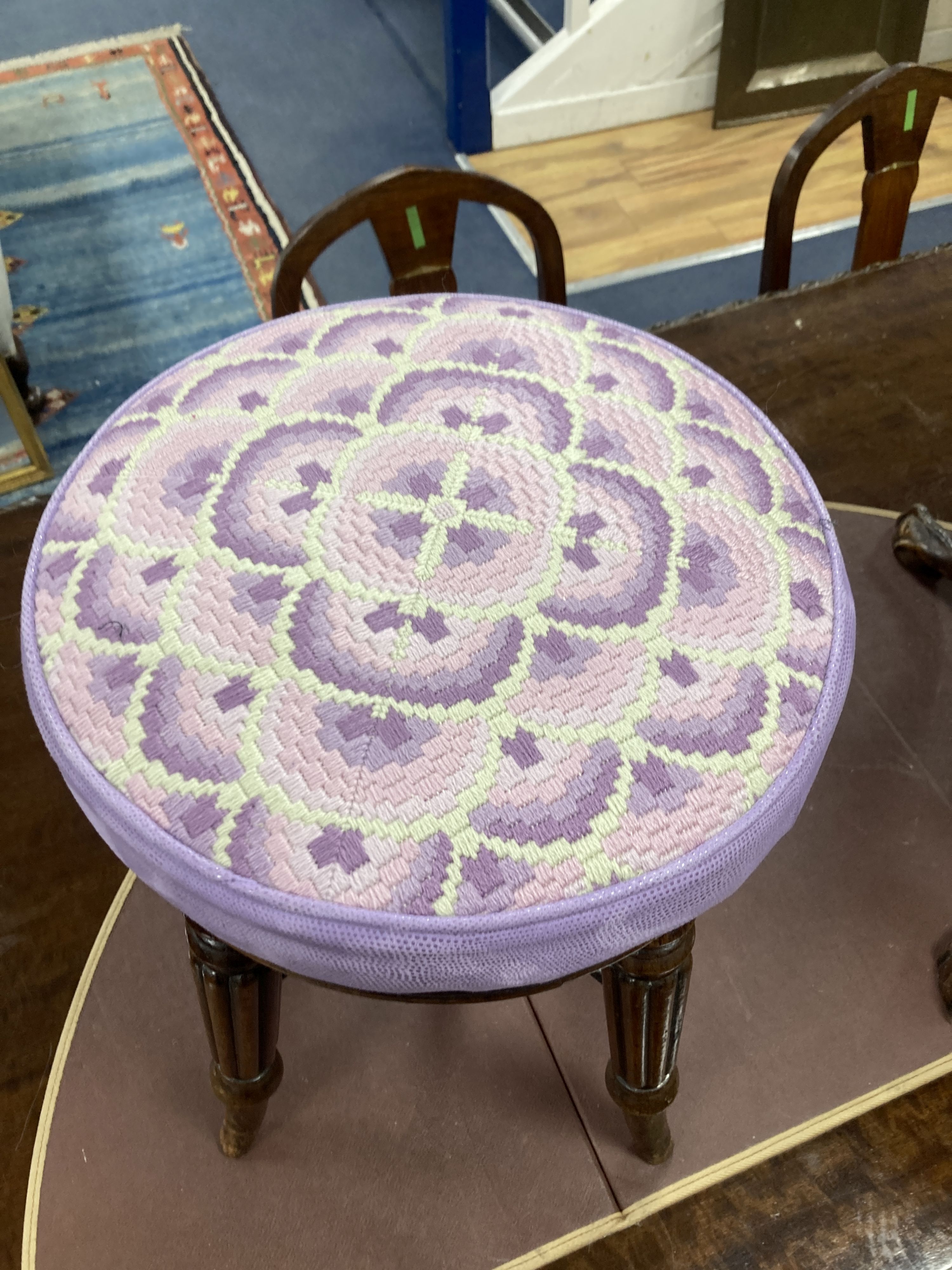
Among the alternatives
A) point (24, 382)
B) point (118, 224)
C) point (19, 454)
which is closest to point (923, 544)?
point (19, 454)

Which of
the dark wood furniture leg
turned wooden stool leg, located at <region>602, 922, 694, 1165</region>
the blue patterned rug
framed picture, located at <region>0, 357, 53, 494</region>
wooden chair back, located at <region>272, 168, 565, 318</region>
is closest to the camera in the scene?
turned wooden stool leg, located at <region>602, 922, 694, 1165</region>

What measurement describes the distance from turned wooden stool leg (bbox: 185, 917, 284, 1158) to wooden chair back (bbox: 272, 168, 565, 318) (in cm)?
63

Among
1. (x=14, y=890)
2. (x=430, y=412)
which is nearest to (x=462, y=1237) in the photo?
(x=14, y=890)

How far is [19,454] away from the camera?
67.5 inches

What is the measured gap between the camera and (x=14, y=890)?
941 millimetres

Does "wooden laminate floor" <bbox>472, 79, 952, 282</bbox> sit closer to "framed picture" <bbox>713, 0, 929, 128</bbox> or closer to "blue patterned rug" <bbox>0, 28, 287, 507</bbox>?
"framed picture" <bbox>713, 0, 929, 128</bbox>

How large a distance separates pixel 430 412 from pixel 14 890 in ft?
2.04

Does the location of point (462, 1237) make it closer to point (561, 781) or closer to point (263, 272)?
point (561, 781)

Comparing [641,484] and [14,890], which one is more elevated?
[641,484]

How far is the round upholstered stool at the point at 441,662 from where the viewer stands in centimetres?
50

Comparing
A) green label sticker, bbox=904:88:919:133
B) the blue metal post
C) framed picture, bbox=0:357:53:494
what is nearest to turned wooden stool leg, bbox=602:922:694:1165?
green label sticker, bbox=904:88:919:133

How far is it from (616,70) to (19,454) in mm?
1744

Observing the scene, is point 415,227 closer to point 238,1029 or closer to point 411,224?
point 411,224

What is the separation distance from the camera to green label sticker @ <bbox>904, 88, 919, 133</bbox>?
3.48 ft
